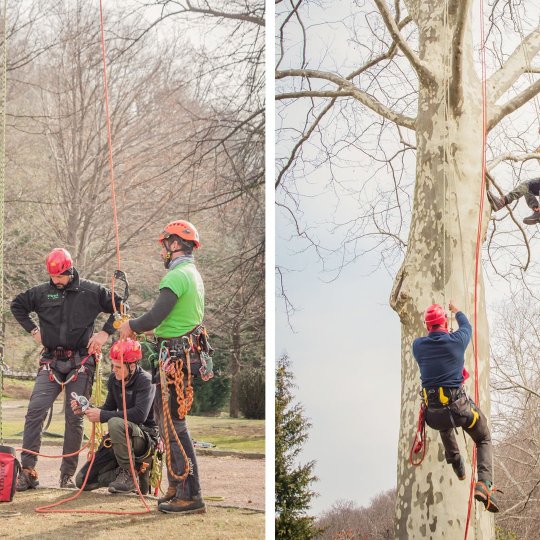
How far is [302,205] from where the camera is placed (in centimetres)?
724

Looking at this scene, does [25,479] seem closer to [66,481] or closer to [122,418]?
[66,481]

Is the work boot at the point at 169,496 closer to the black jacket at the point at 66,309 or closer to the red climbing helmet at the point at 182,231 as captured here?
the black jacket at the point at 66,309

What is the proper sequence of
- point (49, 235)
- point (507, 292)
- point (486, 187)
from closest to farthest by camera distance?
point (486, 187)
point (507, 292)
point (49, 235)

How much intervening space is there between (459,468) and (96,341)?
2.08 metres

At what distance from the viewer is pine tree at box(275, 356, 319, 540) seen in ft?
23.7

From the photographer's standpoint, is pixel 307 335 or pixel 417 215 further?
pixel 307 335

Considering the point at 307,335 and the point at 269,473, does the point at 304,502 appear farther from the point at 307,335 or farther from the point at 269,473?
the point at 307,335

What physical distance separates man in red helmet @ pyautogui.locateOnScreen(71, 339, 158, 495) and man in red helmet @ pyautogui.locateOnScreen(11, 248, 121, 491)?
170 mm

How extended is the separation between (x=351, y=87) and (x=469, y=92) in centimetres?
98

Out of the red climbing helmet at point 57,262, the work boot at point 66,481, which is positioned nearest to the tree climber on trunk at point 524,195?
the red climbing helmet at point 57,262

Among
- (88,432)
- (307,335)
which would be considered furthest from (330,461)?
(88,432)

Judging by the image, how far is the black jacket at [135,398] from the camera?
5.25m

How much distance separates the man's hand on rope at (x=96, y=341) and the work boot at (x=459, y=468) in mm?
2007

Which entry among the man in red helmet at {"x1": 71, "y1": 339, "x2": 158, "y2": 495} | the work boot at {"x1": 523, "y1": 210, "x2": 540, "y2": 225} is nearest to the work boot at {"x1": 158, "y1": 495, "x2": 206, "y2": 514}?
the man in red helmet at {"x1": 71, "y1": 339, "x2": 158, "y2": 495}
